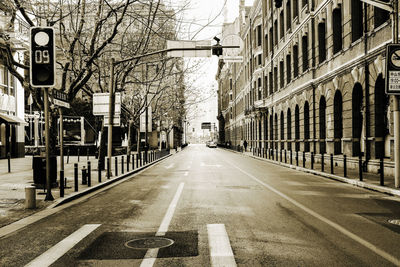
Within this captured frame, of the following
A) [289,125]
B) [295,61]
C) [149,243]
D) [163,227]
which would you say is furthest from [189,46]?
[289,125]

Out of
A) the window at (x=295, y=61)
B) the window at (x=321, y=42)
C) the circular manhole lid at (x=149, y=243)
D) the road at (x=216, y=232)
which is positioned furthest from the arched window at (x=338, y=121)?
the circular manhole lid at (x=149, y=243)

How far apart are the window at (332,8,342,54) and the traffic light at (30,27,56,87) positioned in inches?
725

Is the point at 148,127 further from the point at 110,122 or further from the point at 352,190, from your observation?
the point at 352,190

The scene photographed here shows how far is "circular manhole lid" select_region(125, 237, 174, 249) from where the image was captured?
6199 millimetres

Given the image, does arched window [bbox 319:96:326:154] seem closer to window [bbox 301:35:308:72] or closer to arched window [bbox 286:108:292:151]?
window [bbox 301:35:308:72]

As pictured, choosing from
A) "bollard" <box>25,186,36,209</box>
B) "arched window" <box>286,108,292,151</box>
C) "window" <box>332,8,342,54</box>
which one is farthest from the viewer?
"arched window" <box>286,108,292,151</box>

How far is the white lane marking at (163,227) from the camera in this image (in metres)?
5.40

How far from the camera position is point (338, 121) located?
24031 mm

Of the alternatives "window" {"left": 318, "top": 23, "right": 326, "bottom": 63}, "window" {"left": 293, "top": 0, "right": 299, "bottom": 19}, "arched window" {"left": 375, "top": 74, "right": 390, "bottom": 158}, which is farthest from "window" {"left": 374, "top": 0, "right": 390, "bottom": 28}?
"window" {"left": 293, "top": 0, "right": 299, "bottom": 19}

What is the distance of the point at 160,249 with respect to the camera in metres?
6.00

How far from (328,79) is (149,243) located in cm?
2125

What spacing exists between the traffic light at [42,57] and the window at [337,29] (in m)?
18.4

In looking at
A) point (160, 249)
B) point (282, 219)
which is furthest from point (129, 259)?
point (282, 219)

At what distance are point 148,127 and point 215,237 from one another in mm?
26938
